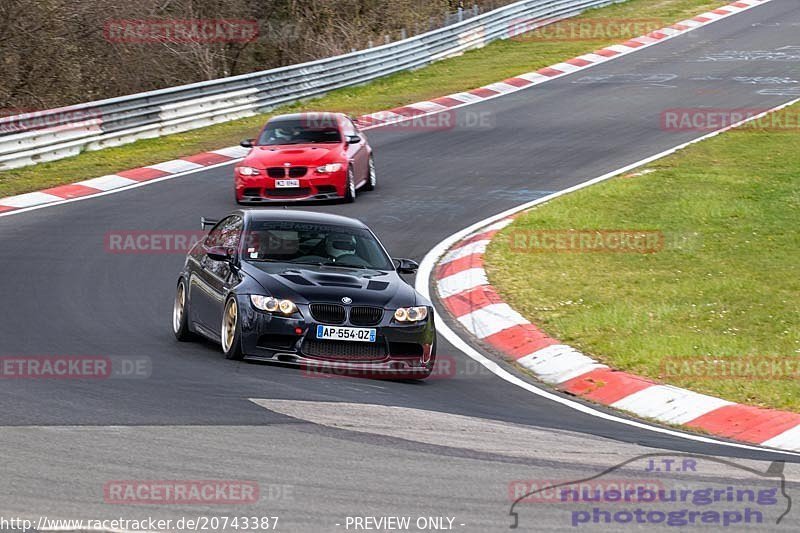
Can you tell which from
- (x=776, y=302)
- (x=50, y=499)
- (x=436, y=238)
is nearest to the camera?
(x=50, y=499)

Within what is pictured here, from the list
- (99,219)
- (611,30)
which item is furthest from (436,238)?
(611,30)

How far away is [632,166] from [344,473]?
638 inches

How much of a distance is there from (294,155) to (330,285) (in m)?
9.37

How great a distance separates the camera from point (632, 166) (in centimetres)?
2258

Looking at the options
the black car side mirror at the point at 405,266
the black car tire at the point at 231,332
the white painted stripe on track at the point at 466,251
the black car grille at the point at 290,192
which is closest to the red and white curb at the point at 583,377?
the white painted stripe on track at the point at 466,251

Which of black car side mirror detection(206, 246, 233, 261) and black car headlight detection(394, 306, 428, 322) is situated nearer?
black car headlight detection(394, 306, 428, 322)

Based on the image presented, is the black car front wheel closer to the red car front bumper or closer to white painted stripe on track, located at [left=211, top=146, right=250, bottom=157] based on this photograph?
the red car front bumper

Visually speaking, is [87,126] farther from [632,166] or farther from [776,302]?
[776,302]

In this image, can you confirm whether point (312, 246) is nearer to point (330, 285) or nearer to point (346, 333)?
point (330, 285)

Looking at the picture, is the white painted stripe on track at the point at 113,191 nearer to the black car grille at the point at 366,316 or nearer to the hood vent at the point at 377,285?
the hood vent at the point at 377,285

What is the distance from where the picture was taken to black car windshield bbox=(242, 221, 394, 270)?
1191 cm

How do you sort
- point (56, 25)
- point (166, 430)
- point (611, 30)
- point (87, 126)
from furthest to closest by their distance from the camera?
point (611, 30), point (56, 25), point (87, 126), point (166, 430)
